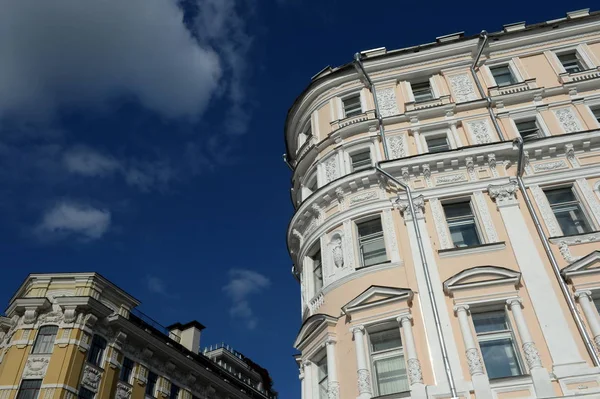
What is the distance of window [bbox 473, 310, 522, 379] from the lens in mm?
16953

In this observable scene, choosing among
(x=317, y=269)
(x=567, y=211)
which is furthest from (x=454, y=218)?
(x=317, y=269)

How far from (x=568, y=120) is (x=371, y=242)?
420 inches

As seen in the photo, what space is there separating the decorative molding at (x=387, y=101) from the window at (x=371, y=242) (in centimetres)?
614

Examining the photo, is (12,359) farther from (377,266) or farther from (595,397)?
(595,397)

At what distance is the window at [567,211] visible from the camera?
799 inches

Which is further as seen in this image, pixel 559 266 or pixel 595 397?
pixel 559 266

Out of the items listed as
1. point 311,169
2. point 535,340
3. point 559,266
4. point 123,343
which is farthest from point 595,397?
point 123,343

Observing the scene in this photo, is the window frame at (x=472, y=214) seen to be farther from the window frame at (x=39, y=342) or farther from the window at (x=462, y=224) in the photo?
the window frame at (x=39, y=342)

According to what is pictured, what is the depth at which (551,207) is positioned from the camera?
21.1 meters

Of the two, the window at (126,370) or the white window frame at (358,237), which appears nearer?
the white window frame at (358,237)

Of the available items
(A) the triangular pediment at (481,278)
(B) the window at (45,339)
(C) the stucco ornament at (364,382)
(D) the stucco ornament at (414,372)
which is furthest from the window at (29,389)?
(A) the triangular pediment at (481,278)

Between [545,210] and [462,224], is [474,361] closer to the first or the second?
[462,224]

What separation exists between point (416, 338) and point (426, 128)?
1071 cm

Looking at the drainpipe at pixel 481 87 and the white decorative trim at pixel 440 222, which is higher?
the drainpipe at pixel 481 87
